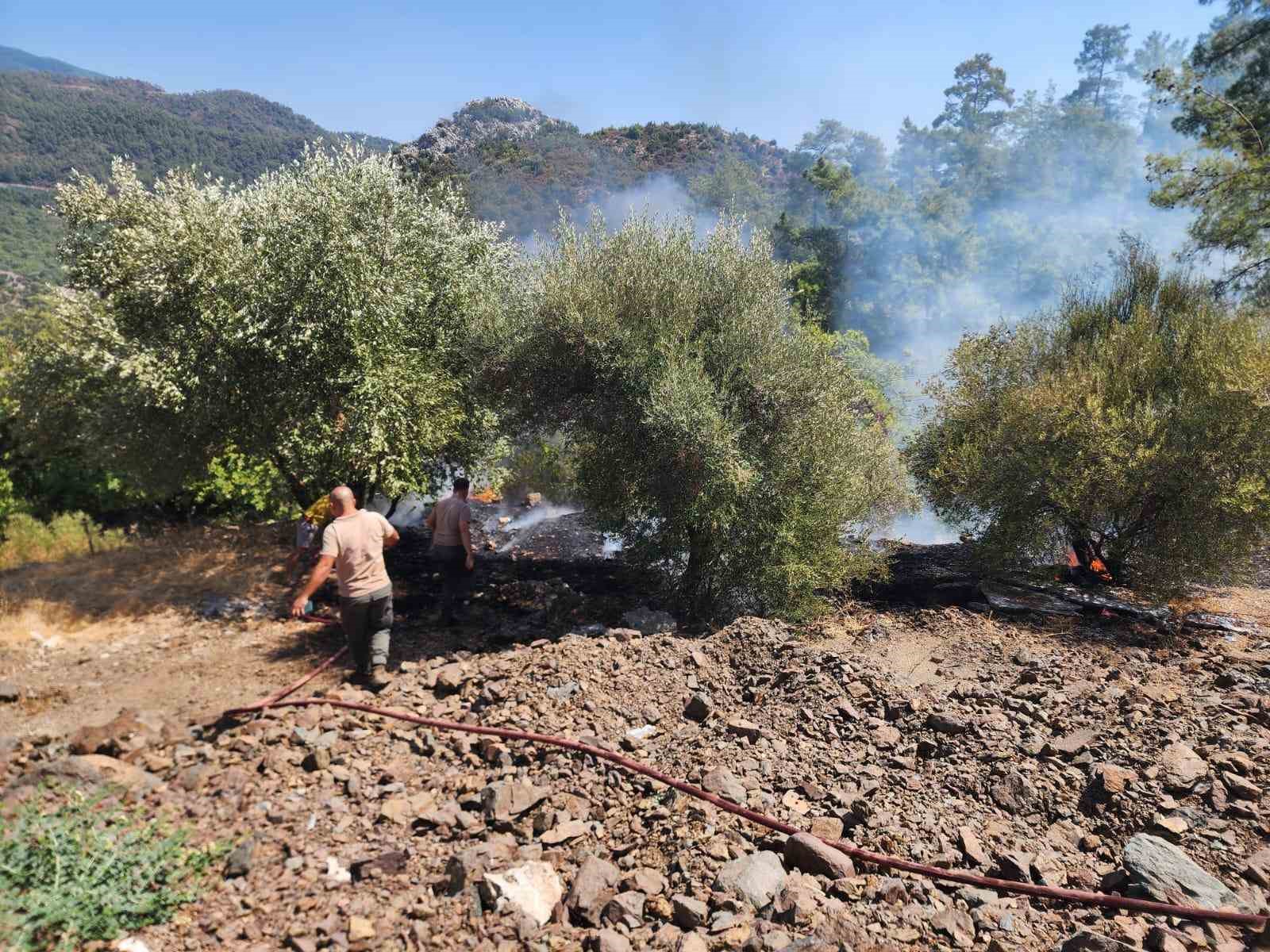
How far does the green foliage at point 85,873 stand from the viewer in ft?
12.9

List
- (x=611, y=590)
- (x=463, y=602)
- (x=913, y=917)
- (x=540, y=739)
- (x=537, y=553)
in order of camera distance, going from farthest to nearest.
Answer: (x=537, y=553), (x=611, y=590), (x=463, y=602), (x=540, y=739), (x=913, y=917)

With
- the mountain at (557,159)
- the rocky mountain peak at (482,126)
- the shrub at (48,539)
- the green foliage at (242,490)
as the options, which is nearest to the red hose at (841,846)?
the shrub at (48,539)

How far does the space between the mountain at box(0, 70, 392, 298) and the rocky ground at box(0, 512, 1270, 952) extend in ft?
170

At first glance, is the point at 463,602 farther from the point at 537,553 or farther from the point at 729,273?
the point at 729,273

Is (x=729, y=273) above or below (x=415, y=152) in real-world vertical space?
below

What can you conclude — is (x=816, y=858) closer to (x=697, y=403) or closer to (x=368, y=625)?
(x=368, y=625)

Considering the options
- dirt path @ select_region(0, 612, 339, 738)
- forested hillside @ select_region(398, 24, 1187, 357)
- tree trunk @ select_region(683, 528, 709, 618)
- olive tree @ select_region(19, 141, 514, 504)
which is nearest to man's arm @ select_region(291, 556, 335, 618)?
dirt path @ select_region(0, 612, 339, 738)

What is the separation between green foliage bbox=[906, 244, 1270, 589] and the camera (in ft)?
34.3

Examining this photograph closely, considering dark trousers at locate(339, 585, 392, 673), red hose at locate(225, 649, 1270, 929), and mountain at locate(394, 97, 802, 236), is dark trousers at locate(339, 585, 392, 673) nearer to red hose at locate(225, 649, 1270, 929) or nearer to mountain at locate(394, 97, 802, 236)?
red hose at locate(225, 649, 1270, 929)

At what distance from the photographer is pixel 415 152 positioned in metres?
82.4

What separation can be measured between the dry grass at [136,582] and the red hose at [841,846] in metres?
4.93

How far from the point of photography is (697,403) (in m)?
9.39

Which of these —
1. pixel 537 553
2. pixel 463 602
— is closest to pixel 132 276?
pixel 463 602

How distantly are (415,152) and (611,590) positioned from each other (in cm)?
8342
